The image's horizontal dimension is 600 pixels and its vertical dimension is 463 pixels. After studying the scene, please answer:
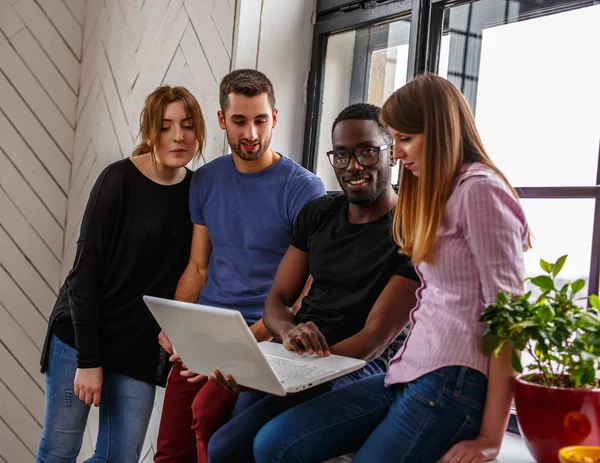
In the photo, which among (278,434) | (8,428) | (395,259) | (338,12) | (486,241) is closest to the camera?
(486,241)

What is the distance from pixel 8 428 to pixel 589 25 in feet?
8.81

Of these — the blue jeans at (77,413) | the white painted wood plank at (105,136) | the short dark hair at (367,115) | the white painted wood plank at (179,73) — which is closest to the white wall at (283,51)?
the white painted wood plank at (179,73)

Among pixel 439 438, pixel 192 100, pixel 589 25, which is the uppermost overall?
pixel 589 25

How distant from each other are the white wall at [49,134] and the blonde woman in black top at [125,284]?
666 mm

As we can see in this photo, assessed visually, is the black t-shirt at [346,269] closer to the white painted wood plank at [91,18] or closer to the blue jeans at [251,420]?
the blue jeans at [251,420]

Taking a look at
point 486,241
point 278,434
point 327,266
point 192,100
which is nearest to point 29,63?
point 192,100

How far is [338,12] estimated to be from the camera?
8.42 feet

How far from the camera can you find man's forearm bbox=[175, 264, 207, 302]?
2.24 m

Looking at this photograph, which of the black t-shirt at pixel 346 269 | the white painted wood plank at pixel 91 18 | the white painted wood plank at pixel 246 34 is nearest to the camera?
the black t-shirt at pixel 346 269

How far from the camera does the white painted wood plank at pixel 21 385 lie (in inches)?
127

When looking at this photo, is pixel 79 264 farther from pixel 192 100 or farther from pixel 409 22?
pixel 409 22

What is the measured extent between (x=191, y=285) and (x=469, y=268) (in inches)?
40.9

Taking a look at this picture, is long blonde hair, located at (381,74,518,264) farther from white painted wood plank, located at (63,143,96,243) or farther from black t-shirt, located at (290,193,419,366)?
white painted wood plank, located at (63,143,96,243)

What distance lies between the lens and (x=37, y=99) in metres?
3.26
